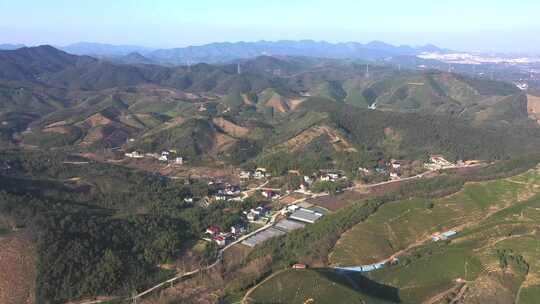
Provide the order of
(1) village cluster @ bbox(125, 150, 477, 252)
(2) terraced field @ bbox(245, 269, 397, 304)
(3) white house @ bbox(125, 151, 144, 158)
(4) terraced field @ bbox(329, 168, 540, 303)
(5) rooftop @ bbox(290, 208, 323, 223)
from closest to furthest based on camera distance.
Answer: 1. (2) terraced field @ bbox(245, 269, 397, 304)
2. (4) terraced field @ bbox(329, 168, 540, 303)
3. (1) village cluster @ bbox(125, 150, 477, 252)
4. (5) rooftop @ bbox(290, 208, 323, 223)
5. (3) white house @ bbox(125, 151, 144, 158)

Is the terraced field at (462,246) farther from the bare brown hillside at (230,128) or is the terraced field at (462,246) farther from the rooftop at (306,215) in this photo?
the bare brown hillside at (230,128)

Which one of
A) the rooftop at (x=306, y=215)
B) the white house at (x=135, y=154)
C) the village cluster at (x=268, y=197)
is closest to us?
the village cluster at (x=268, y=197)

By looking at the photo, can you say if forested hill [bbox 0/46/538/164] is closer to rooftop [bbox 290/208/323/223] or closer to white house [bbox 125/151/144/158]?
white house [bbox 125/151/144/158]

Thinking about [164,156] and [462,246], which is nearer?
[462,246]

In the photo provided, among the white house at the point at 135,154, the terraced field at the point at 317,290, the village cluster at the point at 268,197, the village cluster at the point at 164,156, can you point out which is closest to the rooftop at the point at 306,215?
the village cluster at the point at 268,197

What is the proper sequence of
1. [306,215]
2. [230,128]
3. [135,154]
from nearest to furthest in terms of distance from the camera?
Result: [306,215] → [135,154] → [230,128]

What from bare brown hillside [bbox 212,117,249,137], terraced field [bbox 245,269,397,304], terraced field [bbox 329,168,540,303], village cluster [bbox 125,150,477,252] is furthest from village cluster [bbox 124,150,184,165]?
terraced field [bbox 245,269,397,304]

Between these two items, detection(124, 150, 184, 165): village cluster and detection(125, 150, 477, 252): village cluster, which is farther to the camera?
detection(124, 150, 184, 165): village cluster

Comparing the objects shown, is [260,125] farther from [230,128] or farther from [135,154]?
[135,154]

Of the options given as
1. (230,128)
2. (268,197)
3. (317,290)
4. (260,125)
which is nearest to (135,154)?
(230,128)

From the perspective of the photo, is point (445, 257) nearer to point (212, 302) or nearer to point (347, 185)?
point (212, 302)
